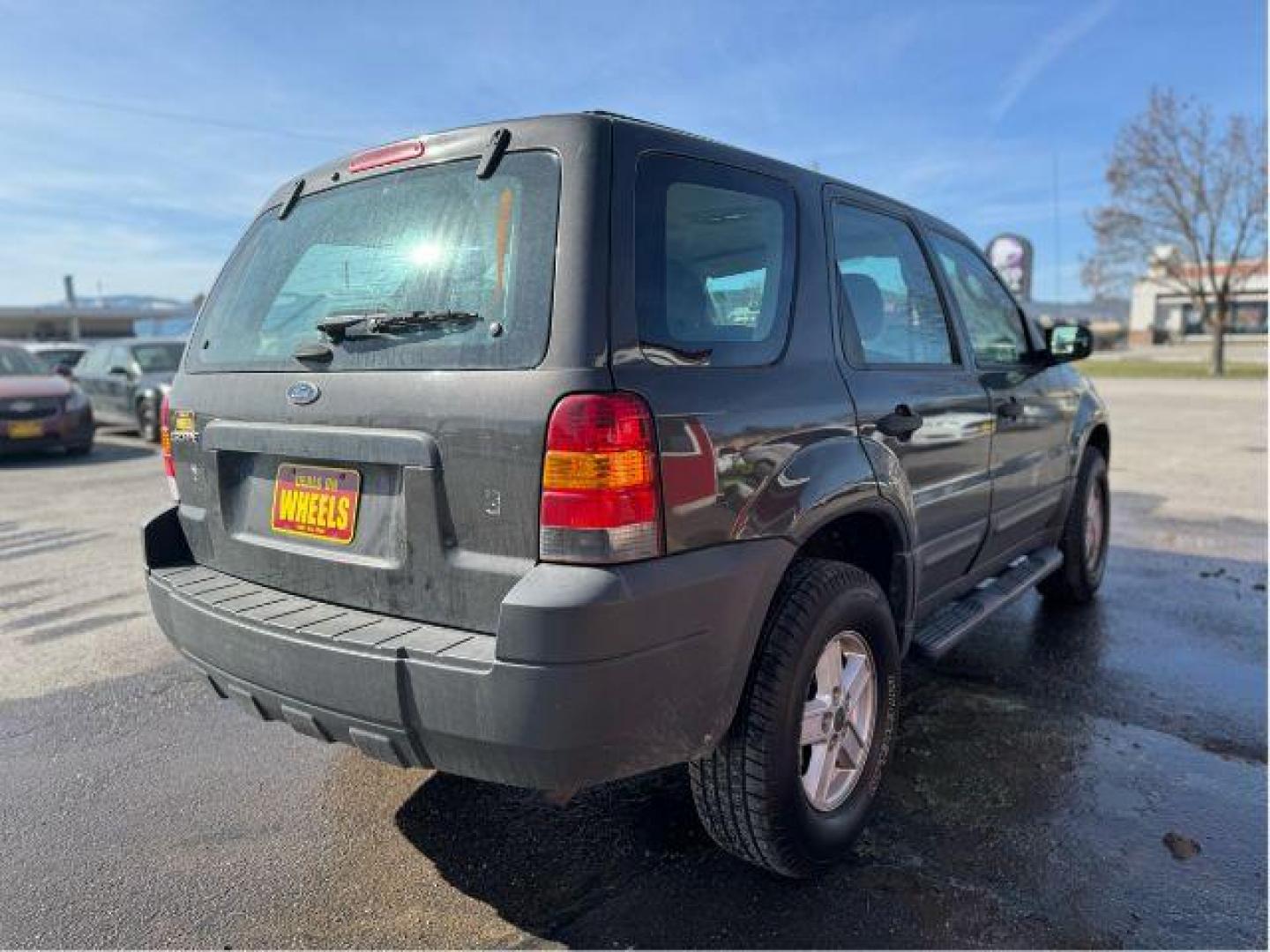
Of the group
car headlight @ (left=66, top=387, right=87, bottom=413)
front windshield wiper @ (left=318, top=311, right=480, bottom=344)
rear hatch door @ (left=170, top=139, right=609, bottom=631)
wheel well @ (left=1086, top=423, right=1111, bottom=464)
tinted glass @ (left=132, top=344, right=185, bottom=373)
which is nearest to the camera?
rear hatch door @ (left=170, top=139, right=609, bottom=631)

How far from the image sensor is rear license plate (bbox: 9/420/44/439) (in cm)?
1055

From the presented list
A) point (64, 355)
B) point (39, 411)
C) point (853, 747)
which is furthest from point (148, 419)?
point (853, 747)

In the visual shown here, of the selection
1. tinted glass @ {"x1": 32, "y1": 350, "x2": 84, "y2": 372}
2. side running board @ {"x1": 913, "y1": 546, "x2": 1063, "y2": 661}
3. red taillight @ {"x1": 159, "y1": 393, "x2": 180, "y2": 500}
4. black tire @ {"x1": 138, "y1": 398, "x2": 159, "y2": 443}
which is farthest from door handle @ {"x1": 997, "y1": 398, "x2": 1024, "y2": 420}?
tinted glass @ {"x1": 32, "y1": 350, "x2": 84, "y2": 372}

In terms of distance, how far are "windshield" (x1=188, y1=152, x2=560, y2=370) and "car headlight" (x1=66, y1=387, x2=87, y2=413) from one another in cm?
997

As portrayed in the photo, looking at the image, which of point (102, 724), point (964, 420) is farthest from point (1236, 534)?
point (102, 724)

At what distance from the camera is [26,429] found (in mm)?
10633

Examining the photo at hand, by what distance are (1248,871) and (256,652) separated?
279 cm

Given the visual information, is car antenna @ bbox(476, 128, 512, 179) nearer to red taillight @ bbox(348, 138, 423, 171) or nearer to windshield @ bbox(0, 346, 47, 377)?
red taillight @ bbox(348, 138, 423, 171)

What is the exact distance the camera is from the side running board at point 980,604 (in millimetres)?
3184

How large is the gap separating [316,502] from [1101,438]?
452cm

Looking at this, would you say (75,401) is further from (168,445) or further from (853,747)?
(853,747)

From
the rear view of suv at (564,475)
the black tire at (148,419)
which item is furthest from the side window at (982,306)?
the black tire at (148,419)

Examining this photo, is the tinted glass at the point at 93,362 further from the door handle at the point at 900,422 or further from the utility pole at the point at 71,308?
the utility pole at the point at 71,308

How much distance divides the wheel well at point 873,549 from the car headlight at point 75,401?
37.0 ft
